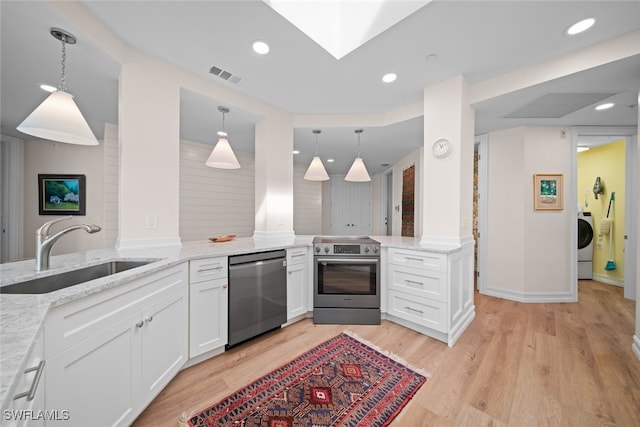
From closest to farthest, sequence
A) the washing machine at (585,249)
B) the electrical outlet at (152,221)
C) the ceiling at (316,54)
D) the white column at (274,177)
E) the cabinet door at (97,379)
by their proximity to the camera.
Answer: the cabinet door at (97,379) → the ceiling at (316,54) → the electrical outlet at (152,221) → the white column at (274,177) → the washing machine at (585,249)

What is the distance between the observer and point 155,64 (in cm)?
215

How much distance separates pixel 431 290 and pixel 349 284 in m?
0.84

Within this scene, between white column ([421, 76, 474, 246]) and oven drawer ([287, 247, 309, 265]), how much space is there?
4.39 feet

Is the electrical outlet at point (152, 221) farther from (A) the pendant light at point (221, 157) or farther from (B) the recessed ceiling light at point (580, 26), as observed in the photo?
(B) the recessed ceiling light at point (580, 26)

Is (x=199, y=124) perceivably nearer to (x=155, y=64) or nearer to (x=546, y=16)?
(x=155, y=64)

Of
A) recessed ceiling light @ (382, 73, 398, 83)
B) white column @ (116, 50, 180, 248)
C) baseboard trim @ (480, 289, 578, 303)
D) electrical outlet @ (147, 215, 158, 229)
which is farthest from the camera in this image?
baseboard trim @ (480, 289, 578, 303)

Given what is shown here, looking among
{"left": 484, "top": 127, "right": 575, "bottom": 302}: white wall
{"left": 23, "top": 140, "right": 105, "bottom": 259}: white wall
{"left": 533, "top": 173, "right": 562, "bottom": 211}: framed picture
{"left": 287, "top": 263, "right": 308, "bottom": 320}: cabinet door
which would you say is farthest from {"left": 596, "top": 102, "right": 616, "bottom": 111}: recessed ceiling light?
{"left": 23, "top": 140, "right": 105, "bottom": 259}: white wall

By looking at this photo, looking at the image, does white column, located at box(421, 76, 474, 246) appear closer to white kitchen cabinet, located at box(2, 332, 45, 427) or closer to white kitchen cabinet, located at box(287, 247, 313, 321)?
white kitchen cabinet, located at box(287, 247, 313, 321)

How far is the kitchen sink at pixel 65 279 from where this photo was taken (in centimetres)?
121

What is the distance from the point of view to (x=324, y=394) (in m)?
1.64

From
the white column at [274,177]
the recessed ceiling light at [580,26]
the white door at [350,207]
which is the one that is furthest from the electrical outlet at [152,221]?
the white door at [350,207]

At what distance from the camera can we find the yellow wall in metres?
4.01

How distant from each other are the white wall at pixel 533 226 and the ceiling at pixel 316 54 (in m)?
0.40

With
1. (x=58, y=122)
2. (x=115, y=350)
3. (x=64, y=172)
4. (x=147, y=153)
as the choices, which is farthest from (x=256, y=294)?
(x=64, y=172)
